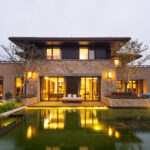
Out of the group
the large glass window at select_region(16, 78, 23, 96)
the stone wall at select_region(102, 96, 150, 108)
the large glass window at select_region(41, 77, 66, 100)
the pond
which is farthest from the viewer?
the large glass window at select_region(16, 78, 23, 96)

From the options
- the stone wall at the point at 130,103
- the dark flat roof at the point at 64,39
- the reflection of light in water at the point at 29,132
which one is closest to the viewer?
the reflection of light in water at the point at 29,132

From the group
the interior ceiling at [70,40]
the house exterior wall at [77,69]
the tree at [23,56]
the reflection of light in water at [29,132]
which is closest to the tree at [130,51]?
the interior ceiling at [70,40]

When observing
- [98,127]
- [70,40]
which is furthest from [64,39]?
[98,127]

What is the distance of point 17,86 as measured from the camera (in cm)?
1524

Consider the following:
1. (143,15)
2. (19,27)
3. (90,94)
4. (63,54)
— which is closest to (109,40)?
(63,54)

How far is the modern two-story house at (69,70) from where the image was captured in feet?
45.5

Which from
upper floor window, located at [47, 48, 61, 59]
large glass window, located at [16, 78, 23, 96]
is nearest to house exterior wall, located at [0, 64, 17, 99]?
large glass window, located at [16, 78, 23, 96]

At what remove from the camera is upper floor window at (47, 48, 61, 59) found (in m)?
15.0

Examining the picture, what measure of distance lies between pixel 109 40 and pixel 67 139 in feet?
38.1

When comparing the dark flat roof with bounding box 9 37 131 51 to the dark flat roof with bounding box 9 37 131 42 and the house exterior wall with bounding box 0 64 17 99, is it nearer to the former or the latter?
the dark flat roof with bounding box 9 37 131 42

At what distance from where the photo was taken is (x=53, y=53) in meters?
15.0

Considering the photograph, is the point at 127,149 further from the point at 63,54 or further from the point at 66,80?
the point at 63,54

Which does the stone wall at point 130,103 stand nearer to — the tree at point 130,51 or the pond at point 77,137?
the tree at point 130,51

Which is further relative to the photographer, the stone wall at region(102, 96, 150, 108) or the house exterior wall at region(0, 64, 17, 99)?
the house exterior wall at region(0, 64, 17, 99)
